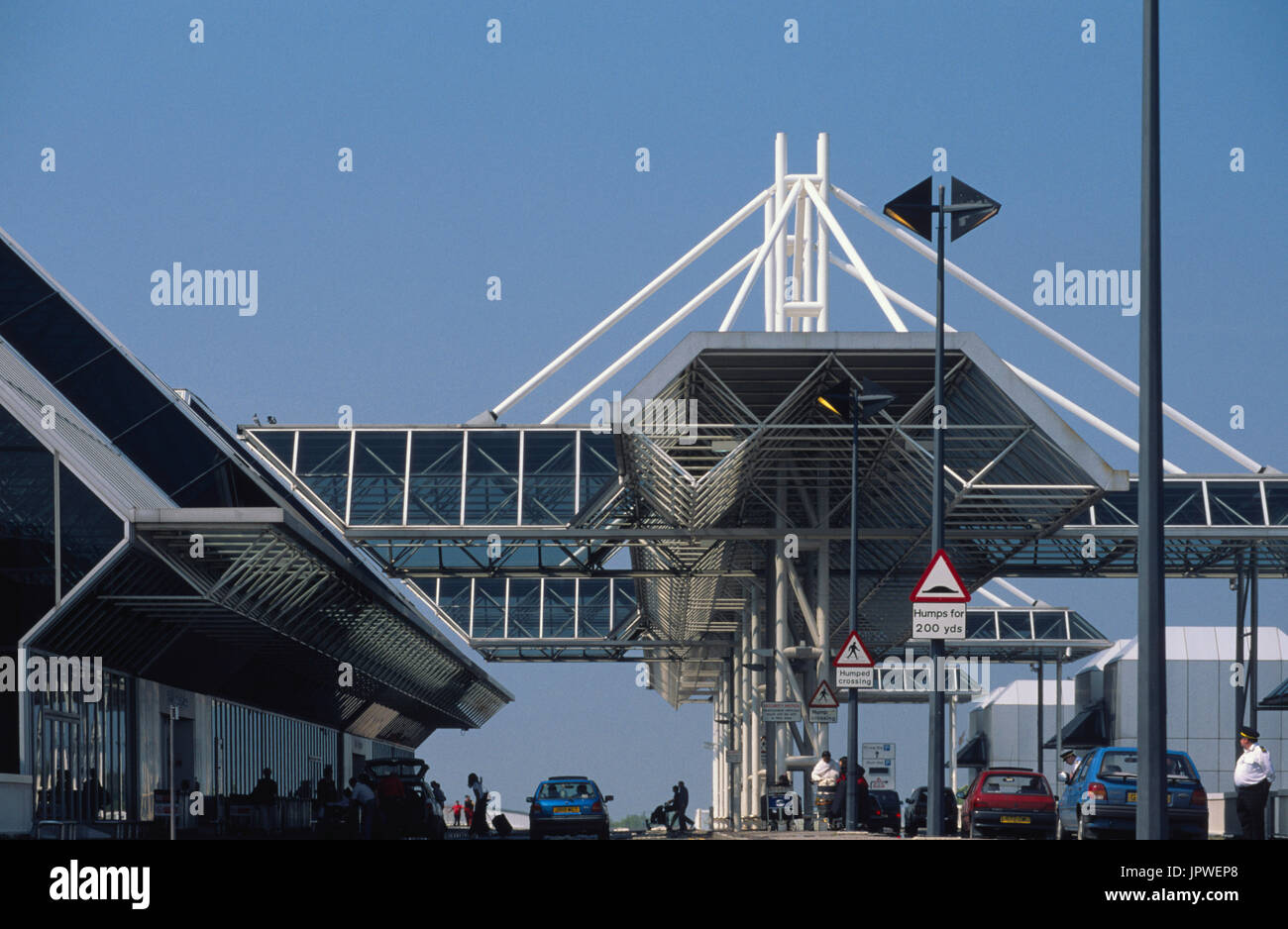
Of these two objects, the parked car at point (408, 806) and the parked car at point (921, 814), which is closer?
the parked car at point (408, 806)

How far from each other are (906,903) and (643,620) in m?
70.9

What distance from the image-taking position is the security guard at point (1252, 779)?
23.6m

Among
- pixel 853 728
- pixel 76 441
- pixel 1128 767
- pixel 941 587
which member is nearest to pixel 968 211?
pixel 941 587

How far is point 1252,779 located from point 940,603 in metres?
4.70

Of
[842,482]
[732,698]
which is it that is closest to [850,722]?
[842,482]

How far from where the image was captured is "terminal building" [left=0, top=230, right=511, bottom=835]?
33.3 metres

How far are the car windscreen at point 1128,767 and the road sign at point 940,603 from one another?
21.6 feet

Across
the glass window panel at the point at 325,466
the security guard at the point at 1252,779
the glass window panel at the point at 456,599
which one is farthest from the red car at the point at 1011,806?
the glass window panel at the point at 456,599

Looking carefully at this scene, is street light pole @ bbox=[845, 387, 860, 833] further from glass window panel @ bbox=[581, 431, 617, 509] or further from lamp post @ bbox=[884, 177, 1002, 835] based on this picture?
glass window panel @ bbox=[581, 431, 617, 509]

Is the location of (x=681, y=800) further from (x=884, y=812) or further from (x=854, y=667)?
(x=854, y=667)

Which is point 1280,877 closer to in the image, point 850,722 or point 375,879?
point 375,879

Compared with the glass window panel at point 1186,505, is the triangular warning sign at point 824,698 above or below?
below

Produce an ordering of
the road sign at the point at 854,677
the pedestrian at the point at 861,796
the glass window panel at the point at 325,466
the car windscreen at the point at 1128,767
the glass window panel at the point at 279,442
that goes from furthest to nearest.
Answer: the glass window panel at the point at 325,466 → the glass window panel at the point at 279,442 → the pedestrian at the point at 861,796 → the road sign at the point at 854,677 → the car windscreen at the point at 1128,767

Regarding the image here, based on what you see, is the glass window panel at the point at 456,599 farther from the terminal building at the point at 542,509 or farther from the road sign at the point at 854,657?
the road sign at the point at 854,657
